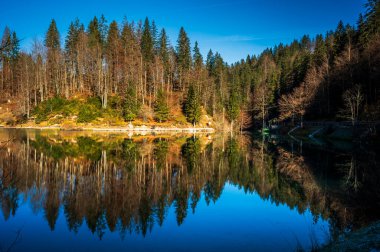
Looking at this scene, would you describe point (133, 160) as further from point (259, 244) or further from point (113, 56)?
point (113, 56)

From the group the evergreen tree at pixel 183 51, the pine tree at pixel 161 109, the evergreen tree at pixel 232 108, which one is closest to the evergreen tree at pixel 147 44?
the evergreen tree at pixel 183 51

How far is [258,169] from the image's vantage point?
2192cm

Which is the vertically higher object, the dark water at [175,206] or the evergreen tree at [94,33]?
the evergreen tree at [94,33]

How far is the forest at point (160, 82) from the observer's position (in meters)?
60.7

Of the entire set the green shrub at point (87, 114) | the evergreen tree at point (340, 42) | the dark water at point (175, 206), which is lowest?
the dark water at point (175, 206)

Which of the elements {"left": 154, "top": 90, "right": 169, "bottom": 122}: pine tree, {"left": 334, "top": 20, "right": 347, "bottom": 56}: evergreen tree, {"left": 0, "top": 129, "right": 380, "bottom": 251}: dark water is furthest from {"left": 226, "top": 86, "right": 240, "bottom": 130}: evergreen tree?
{"left": 0, "top": 129, "right": 380, "bottom": 251}: dark water

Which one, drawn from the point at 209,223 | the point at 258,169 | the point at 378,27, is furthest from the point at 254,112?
the point at 209,223

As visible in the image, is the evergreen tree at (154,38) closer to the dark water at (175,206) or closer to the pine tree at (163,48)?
the pine tree at (163,48)

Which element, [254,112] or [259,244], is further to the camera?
[254,112]

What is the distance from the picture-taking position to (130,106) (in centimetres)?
6600

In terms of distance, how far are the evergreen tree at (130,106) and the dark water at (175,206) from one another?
4448 centimetres

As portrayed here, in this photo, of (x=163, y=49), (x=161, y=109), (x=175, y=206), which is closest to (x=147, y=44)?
(x=163, y=49)

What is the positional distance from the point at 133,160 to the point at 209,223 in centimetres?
1356

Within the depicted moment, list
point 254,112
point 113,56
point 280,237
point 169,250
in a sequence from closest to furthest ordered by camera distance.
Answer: point 169,250 < point 280,237 < point 113,56 < point 254,112
